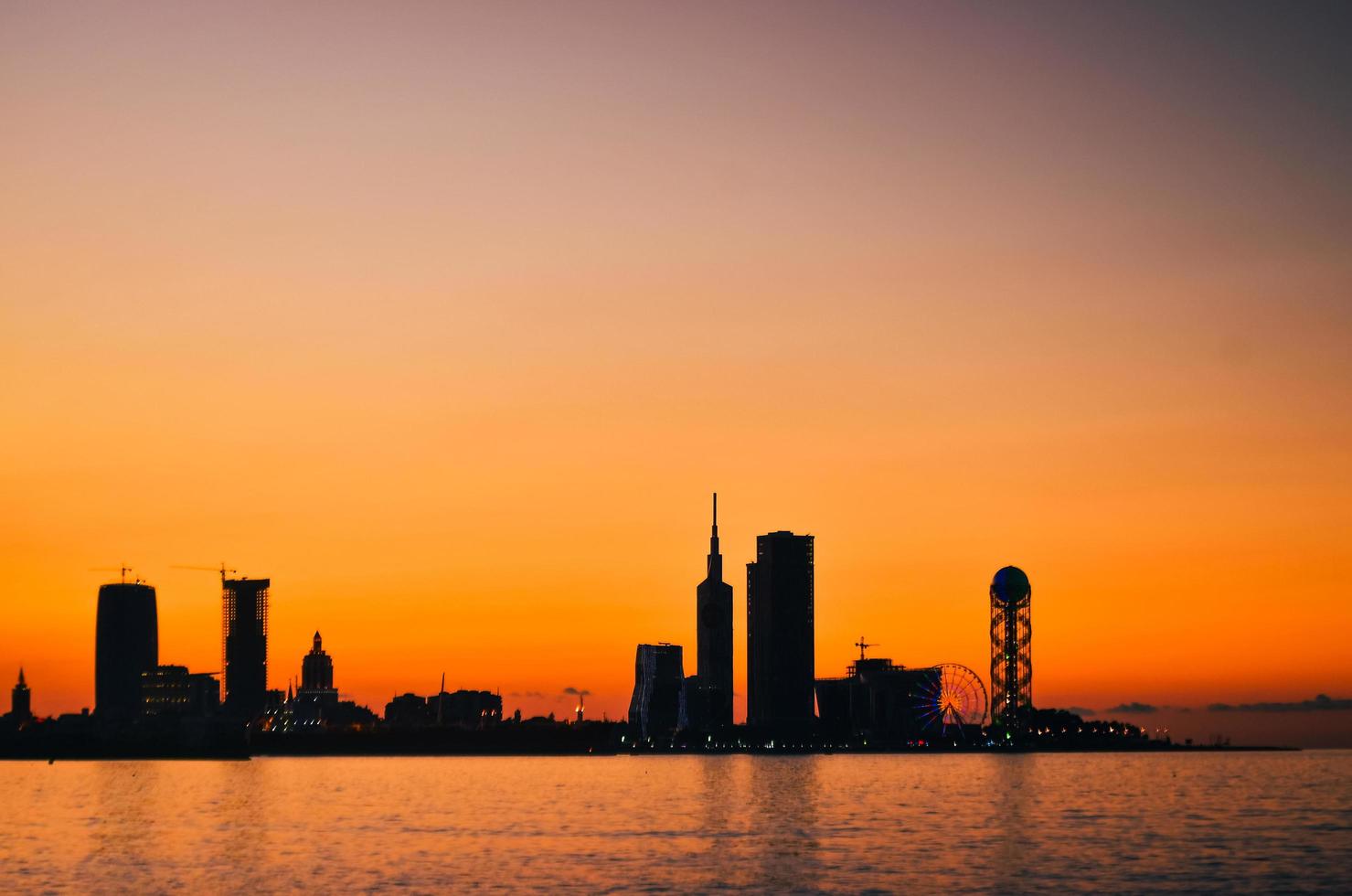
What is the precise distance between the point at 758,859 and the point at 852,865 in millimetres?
7625

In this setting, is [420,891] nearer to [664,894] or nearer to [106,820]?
[664,894]

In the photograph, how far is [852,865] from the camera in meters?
109

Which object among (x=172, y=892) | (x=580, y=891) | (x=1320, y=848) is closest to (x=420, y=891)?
(x=580, y=891)

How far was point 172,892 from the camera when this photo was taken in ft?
318

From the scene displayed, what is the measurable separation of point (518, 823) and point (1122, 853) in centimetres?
6368

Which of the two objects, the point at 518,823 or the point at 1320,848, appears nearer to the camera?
the point at 1320,848

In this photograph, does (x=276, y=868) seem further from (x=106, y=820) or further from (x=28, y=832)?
(x=106, y=820)

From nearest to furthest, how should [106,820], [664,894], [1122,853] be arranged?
1. [664,894]
2. [1122,853]
3. [106,820]

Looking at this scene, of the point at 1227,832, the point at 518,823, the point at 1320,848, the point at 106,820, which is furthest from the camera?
the point at 106,820

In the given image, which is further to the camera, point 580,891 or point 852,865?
point 852,865

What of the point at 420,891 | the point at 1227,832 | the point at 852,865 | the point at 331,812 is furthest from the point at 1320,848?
the point at 331,812

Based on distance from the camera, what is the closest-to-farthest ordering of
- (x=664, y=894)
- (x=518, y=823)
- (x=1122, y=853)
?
(x=664, y=894) → (x=1122, y=853) → (x=518, y=823)

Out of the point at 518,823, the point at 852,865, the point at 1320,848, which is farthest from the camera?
the point at 518,823

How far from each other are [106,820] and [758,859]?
9139cm
